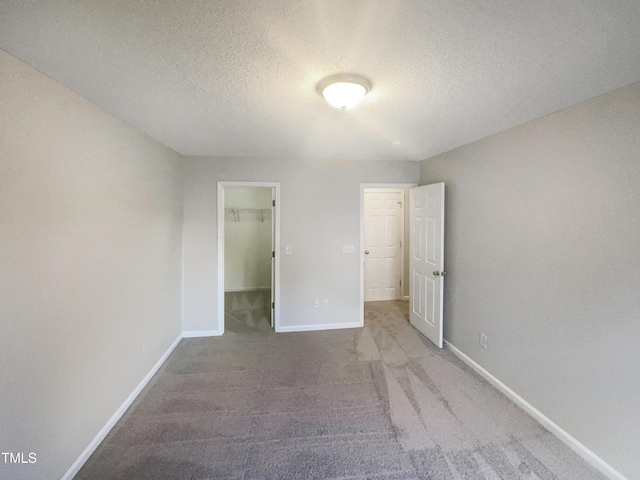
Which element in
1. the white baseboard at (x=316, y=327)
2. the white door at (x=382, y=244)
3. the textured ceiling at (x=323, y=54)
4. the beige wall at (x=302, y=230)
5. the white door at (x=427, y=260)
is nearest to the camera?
the textured ceiling at (x=323, y=54)

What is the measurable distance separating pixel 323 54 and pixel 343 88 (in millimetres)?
270

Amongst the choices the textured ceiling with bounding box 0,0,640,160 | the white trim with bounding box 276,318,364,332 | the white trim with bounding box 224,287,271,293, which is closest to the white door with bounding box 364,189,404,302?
the white trim with bounding box 276,318,364,332

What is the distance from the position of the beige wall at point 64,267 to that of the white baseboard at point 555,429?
10.2 feet

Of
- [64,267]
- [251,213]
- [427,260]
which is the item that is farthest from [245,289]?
[64,267]

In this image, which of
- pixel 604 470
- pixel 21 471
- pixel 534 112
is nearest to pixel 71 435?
pixel 21 471

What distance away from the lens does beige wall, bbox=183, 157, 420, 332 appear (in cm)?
342

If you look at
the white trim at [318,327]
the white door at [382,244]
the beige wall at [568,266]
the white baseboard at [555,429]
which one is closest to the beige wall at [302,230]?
the white trim at [318,327]

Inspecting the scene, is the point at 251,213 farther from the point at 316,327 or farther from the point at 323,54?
the point at 323,54

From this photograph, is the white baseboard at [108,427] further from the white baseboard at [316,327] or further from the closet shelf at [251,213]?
the closet shelf at [251,213]

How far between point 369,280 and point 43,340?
14.1 ft

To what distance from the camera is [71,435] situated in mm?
1579

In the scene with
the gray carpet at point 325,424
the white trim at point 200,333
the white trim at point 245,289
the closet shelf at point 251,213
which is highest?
the closet shelf at point 251,213

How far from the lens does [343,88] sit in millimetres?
1523

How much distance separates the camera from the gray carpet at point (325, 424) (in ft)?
5.37
